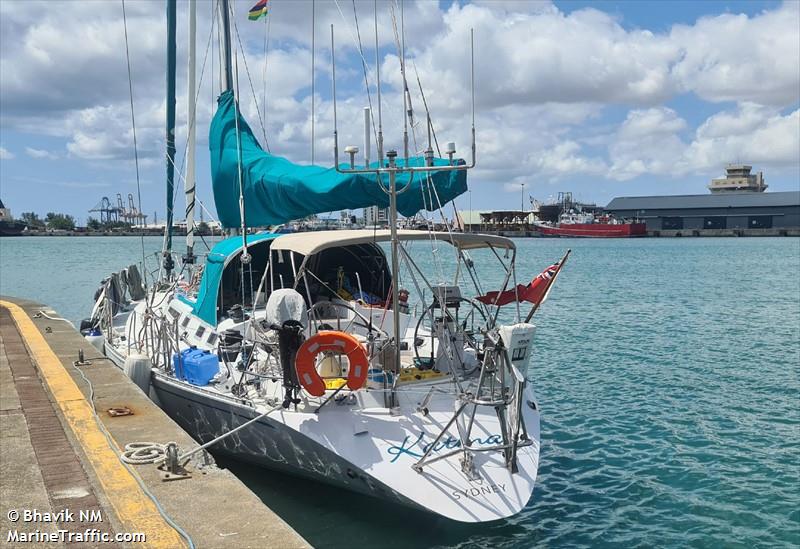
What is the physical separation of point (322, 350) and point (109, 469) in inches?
98.3

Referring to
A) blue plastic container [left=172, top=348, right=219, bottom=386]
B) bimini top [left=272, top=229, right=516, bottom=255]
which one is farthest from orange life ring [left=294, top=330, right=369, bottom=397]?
blue plastic container [left=172, top=348, right=219, bottom=386]

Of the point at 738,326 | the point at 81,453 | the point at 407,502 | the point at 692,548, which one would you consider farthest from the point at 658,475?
the point at 738,326

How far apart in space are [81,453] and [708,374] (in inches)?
583

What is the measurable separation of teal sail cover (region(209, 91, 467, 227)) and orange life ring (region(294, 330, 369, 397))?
2432mm

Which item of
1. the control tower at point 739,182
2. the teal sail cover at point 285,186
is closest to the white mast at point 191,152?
the teal sail cover at point 285,186

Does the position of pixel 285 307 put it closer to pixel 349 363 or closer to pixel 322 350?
pixel 322 350

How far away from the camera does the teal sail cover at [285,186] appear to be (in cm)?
968

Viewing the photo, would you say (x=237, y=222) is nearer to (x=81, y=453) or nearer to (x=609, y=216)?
(x=81, y=453)

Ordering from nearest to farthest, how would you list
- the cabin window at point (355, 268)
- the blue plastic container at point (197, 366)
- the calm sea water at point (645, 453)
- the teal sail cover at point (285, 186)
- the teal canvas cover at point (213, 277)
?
the calm sea water at point (645, 453), the teal sail cover at point (285, 186), the blue plastic container at point (197, 366), the teal canvas cover at point (213, 277), the cabin window at point (355, 268)

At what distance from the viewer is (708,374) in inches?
682

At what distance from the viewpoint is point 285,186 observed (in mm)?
11227

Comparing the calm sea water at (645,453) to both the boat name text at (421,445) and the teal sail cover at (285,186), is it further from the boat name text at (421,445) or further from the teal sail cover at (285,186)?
the teal sail cover at (285,186)

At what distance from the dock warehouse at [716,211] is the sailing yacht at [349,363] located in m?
131

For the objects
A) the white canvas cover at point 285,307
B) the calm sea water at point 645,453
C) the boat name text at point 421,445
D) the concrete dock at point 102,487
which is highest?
the white canvas cover at point 285,307
